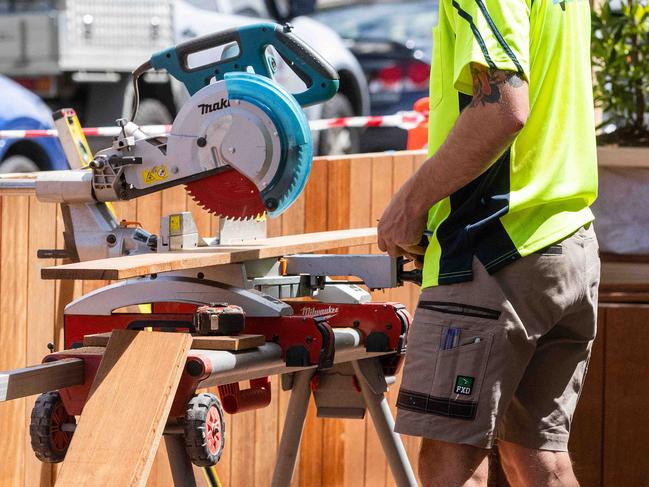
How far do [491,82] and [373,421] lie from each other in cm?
140

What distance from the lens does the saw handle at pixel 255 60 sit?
368cm

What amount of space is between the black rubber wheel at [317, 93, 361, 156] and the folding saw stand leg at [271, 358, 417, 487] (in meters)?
8.60

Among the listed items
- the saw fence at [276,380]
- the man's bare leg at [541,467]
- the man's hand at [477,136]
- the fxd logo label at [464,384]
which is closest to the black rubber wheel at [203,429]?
the fxd logo label at [464,384]

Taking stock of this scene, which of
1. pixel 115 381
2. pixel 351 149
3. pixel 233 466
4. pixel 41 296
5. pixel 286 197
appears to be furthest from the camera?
pixel 351 149

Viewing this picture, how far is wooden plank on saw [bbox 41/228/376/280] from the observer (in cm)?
294

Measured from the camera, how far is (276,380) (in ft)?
17.1

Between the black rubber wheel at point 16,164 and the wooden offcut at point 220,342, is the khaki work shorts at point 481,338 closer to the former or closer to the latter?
the wooden offcut at point 220,342

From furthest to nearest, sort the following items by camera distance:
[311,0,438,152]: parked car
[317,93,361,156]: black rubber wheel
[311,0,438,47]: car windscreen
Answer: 1. [311,0,438,47]: car windscreen
2. [311,0,438,152]: parked car
3. [317,93,361,156]: black rubber wheel

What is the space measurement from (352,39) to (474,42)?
10811mm

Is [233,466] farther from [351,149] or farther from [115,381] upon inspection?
[351,149]

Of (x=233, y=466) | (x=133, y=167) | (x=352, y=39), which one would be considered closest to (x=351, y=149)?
(x=352, y=39)

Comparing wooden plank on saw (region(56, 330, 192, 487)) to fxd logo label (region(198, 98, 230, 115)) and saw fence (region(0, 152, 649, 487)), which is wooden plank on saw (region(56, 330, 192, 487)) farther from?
saw fence (region(0, 152, 649, 487))

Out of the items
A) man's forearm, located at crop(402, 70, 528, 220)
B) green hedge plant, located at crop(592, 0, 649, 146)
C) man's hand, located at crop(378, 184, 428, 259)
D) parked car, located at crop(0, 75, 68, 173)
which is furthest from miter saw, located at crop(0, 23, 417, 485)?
parked car, located at crop(0, 75, 68, 173)

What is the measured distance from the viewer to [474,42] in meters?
2.99
